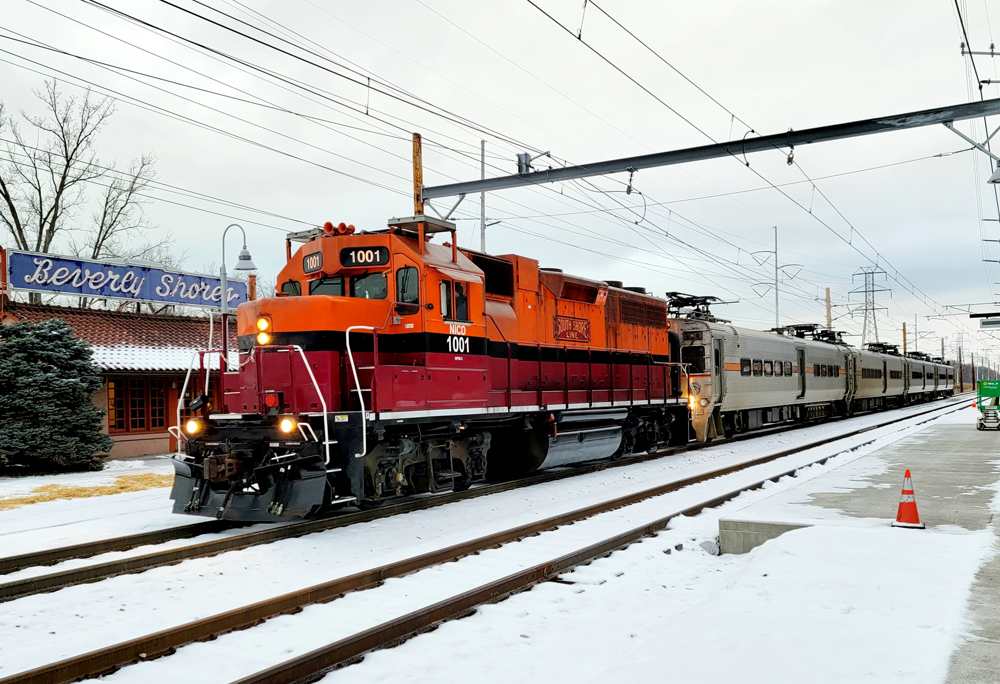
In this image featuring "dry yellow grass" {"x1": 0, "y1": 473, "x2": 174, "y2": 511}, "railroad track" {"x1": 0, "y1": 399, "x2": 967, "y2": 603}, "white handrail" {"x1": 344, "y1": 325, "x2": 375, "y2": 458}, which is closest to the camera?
"railroad track" {"x1": 0, "y1": 399, "x2": 967, "y2": 603}

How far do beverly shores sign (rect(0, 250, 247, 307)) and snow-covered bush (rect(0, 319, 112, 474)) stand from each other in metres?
3.21

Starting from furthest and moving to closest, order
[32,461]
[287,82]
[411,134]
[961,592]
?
[411,134] < [32,461] < [287,82] < [961,592]

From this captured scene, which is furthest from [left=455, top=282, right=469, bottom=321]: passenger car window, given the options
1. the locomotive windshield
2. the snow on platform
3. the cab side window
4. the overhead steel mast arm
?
the locomotive windshield

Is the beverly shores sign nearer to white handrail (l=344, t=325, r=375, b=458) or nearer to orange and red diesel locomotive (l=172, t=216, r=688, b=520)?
orange and red diesel locomotive (l=172, t=216, r=688, b=520)

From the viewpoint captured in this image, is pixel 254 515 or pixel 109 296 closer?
pixel 254 515

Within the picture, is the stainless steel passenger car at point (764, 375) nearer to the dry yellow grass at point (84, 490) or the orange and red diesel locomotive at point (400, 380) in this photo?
the orange and red diesel locomotive at point (400, 380)

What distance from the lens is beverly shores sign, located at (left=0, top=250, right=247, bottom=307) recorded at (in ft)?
61.3

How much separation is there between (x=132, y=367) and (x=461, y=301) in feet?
37.8

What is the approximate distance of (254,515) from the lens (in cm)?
864

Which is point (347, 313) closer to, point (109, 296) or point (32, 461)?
point (32, 461)

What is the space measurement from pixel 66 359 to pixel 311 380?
998cm

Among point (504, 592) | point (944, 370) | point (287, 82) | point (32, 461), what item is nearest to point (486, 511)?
point (504, 592)

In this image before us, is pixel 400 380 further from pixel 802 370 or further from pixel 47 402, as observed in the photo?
pixel 802 370

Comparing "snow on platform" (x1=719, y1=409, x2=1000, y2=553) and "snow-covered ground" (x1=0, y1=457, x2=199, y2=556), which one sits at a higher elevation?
"snow on platform" (x1=719, y1=409, x2=1000, y2=553)
